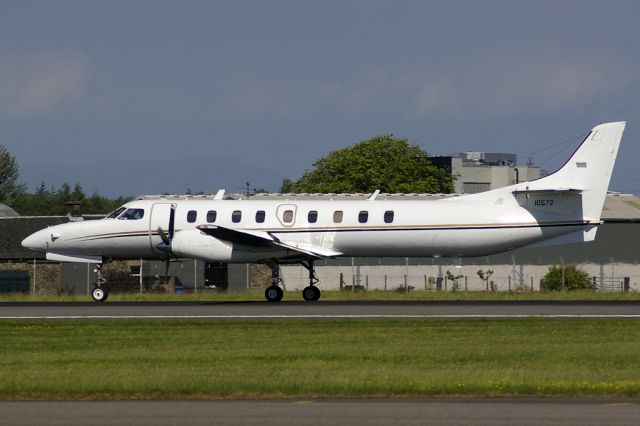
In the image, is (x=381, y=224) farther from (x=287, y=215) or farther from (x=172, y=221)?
(x=172, y=221)

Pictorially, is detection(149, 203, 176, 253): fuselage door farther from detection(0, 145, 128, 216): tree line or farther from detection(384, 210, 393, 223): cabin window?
detection(0, 145, 128, 216): tree line

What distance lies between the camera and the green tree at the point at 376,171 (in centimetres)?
10494

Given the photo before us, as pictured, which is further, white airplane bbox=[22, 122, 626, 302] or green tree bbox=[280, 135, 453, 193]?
green tree bbox=[280, 135, 453, 193]

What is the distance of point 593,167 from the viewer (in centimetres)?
3672

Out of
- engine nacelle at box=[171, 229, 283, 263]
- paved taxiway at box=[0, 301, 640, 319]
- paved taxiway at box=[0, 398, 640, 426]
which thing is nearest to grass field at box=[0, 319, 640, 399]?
paved taxiway at box=[0, 398, 640, 426]

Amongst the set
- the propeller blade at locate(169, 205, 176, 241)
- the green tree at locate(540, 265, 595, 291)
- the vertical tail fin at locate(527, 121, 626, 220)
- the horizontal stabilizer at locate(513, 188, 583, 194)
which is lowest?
the green tree at locate(540, 265, 595, 291)

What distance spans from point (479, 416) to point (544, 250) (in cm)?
4501

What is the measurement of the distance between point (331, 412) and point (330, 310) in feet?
58.8

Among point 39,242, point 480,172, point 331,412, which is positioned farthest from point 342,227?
point 480,172

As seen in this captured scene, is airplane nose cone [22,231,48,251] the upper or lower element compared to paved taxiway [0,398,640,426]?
upper

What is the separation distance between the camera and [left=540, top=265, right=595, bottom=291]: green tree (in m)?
52.8

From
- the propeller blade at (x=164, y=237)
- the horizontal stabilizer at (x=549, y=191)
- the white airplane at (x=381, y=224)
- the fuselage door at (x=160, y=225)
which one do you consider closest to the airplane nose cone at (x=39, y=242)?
the white airplane at (x=381, y=224)

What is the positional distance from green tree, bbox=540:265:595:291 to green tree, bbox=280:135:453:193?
163 ft

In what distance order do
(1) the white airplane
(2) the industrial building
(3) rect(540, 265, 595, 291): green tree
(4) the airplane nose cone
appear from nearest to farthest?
(1) the white airplane → (4) the airplane nose cone → (3) rect(540, 265, 595, 291): green tree → (2) the industrial building
